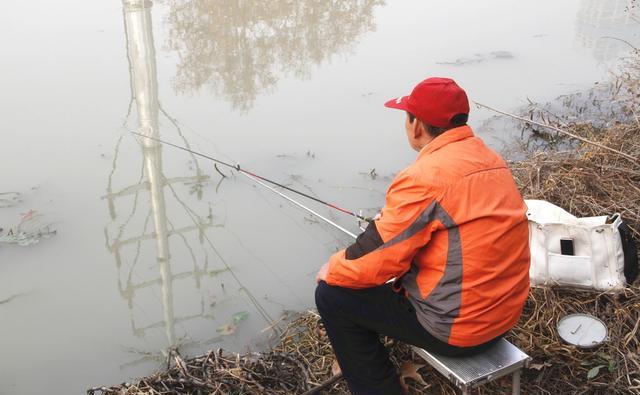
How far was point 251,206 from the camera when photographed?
154 inches

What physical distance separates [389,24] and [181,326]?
17.1ft

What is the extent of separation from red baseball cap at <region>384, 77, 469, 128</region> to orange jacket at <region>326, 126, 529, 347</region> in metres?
0.05

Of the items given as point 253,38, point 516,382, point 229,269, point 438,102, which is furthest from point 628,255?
point 253,38

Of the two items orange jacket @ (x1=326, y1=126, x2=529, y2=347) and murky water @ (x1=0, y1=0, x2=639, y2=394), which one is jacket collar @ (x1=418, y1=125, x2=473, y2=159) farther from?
murky water @ (x1=0, y1=0, x2=639, y2=394)

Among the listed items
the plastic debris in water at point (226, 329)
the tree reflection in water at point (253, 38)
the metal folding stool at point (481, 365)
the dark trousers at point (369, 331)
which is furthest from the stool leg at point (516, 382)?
the tree reflection in water at point (253, 38)

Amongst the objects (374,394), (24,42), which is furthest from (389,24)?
(374,394)

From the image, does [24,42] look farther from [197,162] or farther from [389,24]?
[389,24]

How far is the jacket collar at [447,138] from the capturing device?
183 cm

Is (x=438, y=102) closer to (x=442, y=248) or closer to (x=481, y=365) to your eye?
(x=442, y=248)

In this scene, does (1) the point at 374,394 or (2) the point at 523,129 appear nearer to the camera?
(1) the point at 374,394

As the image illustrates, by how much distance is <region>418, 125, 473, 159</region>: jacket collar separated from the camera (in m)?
1.83

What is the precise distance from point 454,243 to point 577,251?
1.09 m

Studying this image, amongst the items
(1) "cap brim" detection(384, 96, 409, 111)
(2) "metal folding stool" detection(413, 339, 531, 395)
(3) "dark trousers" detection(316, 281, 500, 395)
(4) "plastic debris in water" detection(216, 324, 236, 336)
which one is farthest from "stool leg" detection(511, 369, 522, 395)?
(4) "plastic debris in water" detection(216, 324, 236, 336)

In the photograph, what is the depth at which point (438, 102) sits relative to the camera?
1.83m
